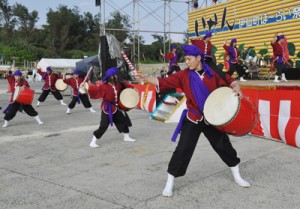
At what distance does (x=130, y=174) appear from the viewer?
4602 mm

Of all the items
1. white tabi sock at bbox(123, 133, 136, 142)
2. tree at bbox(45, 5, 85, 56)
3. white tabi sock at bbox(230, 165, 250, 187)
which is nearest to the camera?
white tabi sock at bbox(230, 165, 250, 187)

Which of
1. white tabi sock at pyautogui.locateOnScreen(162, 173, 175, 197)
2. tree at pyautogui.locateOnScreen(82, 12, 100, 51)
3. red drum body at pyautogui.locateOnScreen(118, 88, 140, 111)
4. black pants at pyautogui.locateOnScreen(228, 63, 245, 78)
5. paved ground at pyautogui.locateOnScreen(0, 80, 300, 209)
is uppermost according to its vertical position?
tree at pyautogui.locateOnScreen(82, 12, 100, 51)

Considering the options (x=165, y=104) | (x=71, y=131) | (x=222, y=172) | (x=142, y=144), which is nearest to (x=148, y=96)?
(x=165, y=104)

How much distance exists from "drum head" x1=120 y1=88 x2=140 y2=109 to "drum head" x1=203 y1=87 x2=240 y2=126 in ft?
9.10

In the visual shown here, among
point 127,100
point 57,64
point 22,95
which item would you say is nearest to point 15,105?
point 22,95

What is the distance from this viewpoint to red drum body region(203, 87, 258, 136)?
3.67 m

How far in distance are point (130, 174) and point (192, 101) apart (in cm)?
135

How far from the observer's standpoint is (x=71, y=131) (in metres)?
7.97

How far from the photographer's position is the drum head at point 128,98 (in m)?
6.39

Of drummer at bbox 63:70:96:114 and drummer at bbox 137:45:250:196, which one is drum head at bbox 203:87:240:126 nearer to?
drummer at bbox 137:45:250:196

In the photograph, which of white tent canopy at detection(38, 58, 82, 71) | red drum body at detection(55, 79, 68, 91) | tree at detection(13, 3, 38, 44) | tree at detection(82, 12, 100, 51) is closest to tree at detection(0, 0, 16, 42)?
tree at detection(13, 3, 38, 44)

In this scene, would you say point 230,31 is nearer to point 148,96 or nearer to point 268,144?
point 148,96

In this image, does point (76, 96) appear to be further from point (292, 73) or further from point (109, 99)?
point (292, 73)

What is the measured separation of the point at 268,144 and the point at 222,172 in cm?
201
